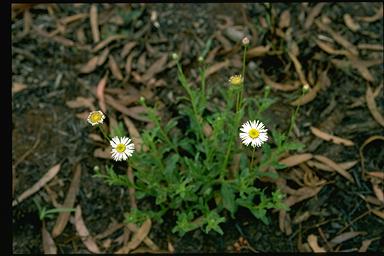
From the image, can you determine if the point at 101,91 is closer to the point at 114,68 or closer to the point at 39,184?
the point at 114,68

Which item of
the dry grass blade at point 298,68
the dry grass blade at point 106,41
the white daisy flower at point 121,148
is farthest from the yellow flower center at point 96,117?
the dry grass blade at point 298,68

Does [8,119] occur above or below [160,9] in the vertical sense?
below

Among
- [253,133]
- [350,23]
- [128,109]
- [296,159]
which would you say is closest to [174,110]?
[128,109]

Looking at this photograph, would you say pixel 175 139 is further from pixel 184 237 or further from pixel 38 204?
pixel 38 204

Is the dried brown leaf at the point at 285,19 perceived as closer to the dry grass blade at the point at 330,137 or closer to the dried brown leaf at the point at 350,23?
the dried brown leaf at the point at 350,23

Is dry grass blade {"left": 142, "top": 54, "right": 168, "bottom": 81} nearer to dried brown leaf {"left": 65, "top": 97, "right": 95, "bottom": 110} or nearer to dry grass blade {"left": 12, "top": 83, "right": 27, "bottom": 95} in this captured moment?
dried brown leaf {"left": 65, "top": 97, "right": 95, "bottom": 110}

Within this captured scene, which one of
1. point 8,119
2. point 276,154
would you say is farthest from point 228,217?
point 8,119

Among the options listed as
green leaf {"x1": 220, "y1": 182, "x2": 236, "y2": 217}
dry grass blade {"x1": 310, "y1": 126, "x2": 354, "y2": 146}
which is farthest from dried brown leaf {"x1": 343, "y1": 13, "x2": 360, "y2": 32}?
green leaf {"x1": 220, "y1": 182, "x2": 236, "y2": 217}
